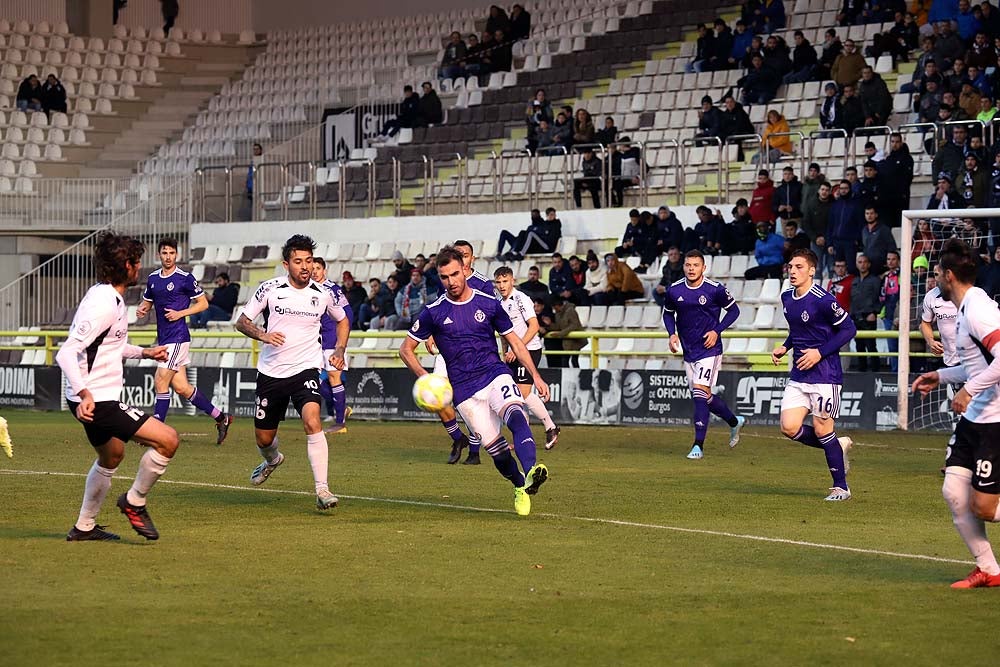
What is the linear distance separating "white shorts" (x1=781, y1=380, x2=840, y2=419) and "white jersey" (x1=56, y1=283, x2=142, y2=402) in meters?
6.28

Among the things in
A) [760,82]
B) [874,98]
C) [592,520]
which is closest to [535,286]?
[874,98]

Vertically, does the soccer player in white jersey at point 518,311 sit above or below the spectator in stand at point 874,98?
below

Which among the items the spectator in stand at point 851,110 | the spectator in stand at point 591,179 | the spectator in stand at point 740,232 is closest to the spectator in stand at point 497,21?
the spectator in stand at point 591,179

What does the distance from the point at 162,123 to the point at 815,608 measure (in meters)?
35.0

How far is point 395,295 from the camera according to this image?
27719mm

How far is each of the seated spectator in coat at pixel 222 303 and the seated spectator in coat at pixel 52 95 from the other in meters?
10.6

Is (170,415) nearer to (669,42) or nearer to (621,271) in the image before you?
(621,271)

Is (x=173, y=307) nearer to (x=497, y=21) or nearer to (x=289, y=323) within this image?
(x=289, y=323)

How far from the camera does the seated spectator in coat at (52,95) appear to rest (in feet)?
126


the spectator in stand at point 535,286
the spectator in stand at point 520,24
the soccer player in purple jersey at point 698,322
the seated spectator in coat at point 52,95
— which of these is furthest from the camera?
the seated spectator in coat at point 52,95

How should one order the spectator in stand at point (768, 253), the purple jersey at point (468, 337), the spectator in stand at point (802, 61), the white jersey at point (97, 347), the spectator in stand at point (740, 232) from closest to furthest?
the white jersey at point (97, 347)
the purple jersey at point (468, 337)
the spectator in stand at point (768, 253)
the spectator in stand at point (740, 232)
the spectator in stand at point (802, 61)

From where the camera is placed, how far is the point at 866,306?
22.4 meters

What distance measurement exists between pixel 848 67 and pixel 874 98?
1169 mm

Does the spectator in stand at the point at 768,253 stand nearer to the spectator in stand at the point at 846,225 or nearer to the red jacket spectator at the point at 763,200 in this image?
the red jacket spectator at the point at 763,200
